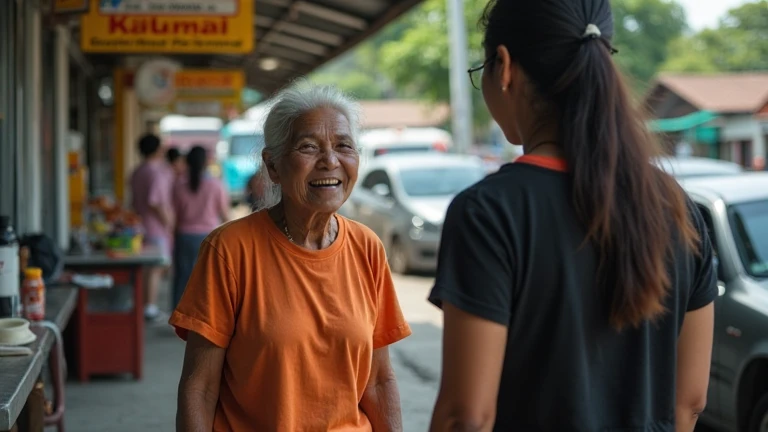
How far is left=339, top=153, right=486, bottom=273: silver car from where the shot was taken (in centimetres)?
1520

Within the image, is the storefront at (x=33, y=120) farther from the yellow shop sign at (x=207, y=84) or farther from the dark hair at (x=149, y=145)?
the yellow shop sign at (x=207, y=84)

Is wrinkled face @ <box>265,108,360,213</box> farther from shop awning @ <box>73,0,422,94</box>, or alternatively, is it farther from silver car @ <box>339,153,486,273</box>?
silver car @ <box>339,153,486,273</box>

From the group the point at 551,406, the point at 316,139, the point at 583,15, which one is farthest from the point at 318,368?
the point at 583,15

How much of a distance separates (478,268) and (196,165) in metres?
8.80

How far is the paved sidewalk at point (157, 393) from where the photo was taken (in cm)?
712

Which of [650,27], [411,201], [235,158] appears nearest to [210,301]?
[411,201]

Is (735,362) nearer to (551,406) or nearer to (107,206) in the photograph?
(551,406)

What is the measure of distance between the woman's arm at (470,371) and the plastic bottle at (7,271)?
Result: 3.23 metres

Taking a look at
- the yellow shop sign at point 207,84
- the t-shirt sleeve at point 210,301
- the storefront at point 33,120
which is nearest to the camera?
the t-shirt sleeve at point 210,301

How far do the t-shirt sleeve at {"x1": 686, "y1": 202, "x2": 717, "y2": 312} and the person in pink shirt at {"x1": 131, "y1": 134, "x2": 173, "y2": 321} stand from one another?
9096 mm

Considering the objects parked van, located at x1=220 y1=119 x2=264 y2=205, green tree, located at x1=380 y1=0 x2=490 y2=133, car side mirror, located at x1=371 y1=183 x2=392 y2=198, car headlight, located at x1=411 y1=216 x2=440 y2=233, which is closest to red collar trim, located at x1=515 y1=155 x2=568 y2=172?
car headlight, located at x1=411 y1=216 x2=440 y2=233

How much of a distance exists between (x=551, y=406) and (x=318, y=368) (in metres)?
1.01

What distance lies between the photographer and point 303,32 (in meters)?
15.1

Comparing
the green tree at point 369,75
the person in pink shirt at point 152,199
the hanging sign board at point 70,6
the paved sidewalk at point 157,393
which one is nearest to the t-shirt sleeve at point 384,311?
the paved sidewalk at point 157,393
